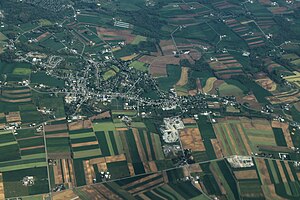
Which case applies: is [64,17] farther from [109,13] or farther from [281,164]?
[281,164]

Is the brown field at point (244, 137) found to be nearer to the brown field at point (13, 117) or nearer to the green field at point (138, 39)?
the green field at point (138, 39)

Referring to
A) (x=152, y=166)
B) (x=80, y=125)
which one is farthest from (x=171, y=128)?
(x=80, y=125)

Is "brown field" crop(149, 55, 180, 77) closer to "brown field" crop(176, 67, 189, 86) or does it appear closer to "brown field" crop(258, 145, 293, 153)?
"brown field" crop(176, 67, 189, 86)

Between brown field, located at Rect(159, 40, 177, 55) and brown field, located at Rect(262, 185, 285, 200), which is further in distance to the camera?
brown field, located at Rect(159, 40, 177, 55)

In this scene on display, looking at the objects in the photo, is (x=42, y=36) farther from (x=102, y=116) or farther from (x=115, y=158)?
(x=115, y=158)

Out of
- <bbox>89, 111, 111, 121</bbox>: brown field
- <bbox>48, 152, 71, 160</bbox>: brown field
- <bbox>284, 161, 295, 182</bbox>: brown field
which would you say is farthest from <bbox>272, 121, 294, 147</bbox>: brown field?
<bbox>48, 152, 71, 160</bbox>: brown field

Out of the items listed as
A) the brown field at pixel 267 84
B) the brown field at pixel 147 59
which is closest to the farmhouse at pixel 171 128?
the brown field at pixel 147 59

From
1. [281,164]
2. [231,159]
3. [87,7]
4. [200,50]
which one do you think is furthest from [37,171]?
[87,7]

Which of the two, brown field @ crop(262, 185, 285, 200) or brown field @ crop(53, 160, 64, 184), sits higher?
brown field @ crop(53, 160, 64, 184)
